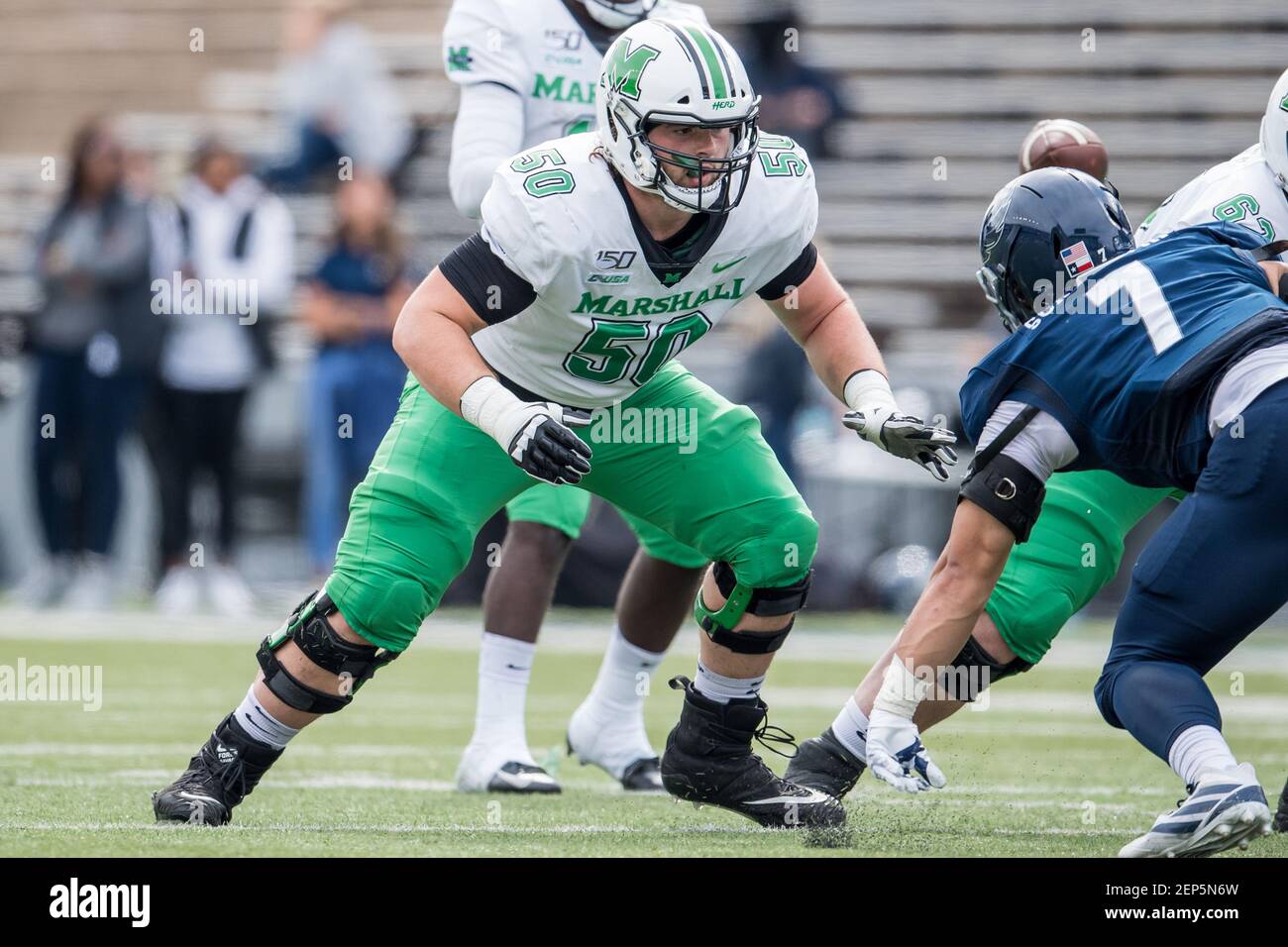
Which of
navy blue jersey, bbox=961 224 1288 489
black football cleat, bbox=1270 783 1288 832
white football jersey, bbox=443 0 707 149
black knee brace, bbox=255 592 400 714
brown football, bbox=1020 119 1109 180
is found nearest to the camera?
navy blue jersey, bbox=961 224 1288 489

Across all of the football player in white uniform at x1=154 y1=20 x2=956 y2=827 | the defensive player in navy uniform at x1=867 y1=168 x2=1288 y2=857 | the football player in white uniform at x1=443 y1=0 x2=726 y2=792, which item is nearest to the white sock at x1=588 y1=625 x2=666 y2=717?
the football player in white uniform at x1=443 y1=0 x2=726 y2=792

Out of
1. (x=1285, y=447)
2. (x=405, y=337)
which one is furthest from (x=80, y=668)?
(x=1285, y=447)

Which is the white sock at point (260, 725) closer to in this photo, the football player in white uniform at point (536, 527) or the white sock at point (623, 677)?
the football player in white uniform at point (536, 527)

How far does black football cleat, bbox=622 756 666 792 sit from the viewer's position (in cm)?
505

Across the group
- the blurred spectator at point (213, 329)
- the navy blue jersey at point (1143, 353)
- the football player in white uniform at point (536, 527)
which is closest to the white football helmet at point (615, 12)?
the football player in white uniform at point (536, 527)

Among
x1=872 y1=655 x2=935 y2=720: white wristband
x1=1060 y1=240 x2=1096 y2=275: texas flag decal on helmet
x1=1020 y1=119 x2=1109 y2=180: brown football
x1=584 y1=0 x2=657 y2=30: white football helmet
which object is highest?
x1=584 y1=0 x2=657 y2=30: white football helmet

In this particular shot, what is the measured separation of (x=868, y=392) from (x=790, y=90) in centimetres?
771

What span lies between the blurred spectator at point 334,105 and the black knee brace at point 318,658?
815cm

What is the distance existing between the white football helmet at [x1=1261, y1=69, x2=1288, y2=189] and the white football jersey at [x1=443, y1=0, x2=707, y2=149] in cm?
155

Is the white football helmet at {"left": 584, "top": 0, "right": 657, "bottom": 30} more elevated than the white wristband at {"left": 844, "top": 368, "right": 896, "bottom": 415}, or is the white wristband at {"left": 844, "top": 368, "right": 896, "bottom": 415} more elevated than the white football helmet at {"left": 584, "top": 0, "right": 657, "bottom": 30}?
the white football helmet at {"left": 584, "top": 0, "right": 657, "bottom": 30}

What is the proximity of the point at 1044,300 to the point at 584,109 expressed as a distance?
167cm

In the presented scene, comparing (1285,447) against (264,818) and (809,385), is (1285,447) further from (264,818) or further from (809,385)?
(809,385)

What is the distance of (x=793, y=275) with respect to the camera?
13.7ft

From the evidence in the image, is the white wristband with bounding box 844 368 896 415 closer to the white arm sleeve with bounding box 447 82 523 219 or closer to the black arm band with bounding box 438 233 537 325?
the black arm band with bounding box 438 233 537 325
